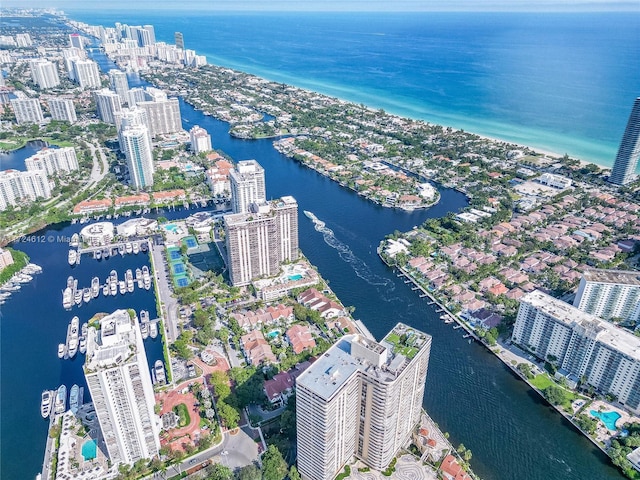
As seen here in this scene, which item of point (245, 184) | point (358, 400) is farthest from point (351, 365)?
point (245, 184)

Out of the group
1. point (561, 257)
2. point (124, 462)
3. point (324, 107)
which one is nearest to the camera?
point (124, 462)

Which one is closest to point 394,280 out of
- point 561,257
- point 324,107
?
point 561,257

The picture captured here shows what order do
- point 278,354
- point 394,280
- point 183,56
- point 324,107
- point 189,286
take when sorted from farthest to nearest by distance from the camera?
point 183,56
point 324,107
point 394,280
point 189,286
point 278,354

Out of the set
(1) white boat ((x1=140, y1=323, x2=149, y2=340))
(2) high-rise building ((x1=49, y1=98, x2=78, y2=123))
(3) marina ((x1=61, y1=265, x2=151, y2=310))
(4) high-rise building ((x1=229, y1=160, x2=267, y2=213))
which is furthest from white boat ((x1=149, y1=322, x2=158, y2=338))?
(2) high-rise building ((x1=49, y1=98, x2=78, y2=123))

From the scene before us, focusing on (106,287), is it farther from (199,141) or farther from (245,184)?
(199,141)

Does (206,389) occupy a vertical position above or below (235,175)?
below

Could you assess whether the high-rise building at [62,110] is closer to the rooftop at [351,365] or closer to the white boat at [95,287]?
the white boat at [95,287]

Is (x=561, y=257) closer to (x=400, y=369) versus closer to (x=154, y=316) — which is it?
(x=400, y=369)
